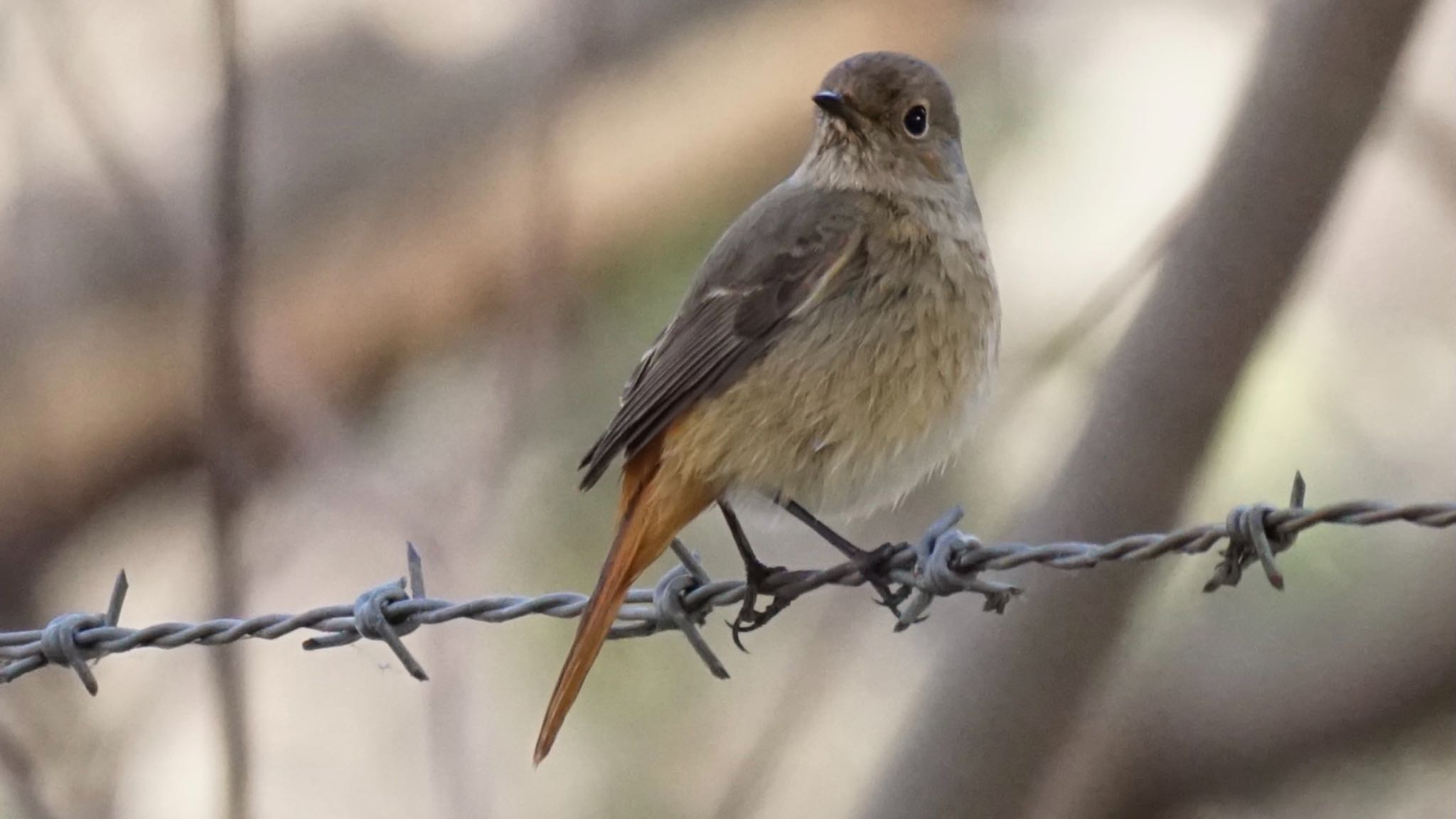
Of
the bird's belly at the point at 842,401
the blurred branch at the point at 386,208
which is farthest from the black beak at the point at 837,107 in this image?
the blurred branch at the point at 386,208

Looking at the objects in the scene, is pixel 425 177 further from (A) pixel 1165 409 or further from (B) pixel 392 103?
(A) pixel 1165 409

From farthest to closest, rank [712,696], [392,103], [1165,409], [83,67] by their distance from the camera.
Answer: [712,696]
[392,103]
[83,67]
[1165,409]

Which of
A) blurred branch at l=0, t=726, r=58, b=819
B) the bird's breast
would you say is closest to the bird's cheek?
the bird's breast

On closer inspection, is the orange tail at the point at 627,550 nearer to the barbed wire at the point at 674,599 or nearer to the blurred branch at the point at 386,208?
the barbed wire at the point at 674,599

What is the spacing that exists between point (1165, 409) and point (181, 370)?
311 centimetres

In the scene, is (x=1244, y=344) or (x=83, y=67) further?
(x=83, y=67)

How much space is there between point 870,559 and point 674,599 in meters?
0.36

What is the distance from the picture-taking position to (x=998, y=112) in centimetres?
620

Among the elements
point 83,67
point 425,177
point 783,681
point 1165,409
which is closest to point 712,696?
point 783,681

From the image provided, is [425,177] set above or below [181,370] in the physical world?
above

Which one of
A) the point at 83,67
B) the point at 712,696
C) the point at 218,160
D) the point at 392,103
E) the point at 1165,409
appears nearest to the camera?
the point at 1165,409

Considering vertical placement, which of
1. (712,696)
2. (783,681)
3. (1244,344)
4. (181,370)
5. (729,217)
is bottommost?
(712,696)

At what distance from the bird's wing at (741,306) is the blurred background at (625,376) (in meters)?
1.01

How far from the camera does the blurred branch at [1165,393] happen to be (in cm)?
383
